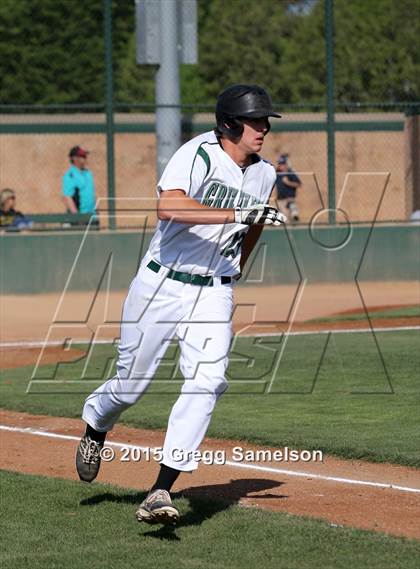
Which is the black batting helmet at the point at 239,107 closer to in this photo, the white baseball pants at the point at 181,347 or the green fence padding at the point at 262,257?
the white baseball pants at the point at 181,347

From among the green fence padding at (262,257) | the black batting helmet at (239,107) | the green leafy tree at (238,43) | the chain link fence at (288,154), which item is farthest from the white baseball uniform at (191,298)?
the green leafy tree at (238,43)

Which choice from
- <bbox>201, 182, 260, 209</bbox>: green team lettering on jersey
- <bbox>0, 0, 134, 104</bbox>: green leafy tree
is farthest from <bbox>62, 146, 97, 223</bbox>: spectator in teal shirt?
<bbox>0, 0, 134, 104</bbox>: green leafy tree

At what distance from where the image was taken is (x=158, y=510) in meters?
5.89

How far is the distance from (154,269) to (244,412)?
400 cm

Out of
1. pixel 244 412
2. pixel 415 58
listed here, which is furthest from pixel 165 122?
pixel 415 58

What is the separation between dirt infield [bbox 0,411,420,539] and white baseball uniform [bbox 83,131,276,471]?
886mm

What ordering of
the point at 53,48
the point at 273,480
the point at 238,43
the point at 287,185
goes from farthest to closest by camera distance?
the point at 238,43
the point at 53,48
the point at 287,185
the point at 273,480

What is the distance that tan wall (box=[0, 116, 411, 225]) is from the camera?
2627cm

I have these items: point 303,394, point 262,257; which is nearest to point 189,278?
point 303,394

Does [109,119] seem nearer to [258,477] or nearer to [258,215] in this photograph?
[258,477]

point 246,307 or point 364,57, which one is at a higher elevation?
point 364,57

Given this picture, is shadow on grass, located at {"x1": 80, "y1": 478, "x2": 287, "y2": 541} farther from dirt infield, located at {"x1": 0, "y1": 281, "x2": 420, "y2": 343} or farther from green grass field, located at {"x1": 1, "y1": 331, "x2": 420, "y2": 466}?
dirt infield, located at {"x1": 0, "y1": 281, "x2": 420, "y2": 343}

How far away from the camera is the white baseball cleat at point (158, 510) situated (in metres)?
5.89

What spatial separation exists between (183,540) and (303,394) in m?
5.03
